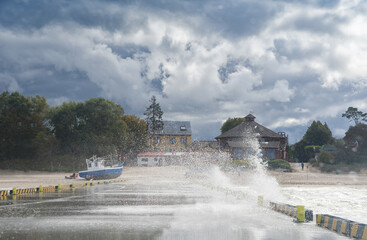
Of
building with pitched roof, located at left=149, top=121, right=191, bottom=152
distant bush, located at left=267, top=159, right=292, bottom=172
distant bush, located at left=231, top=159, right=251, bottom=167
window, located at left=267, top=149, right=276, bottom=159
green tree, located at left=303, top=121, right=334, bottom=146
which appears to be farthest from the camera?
building with pitched roof, located at left=149, top=121, right=191, bottom=152

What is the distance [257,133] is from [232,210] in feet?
228

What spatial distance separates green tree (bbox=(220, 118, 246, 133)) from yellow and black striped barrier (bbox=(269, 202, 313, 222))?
93.1 metres

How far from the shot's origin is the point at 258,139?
87625 millimetres

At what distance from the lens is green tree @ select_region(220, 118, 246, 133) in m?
115

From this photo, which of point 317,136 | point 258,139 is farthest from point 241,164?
point 317,136

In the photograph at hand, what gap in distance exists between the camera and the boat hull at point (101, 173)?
57469 millimetres

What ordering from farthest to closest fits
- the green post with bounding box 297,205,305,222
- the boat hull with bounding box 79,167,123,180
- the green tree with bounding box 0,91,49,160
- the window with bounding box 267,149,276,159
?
the window with bounding box 267,149,276,159, the green tree with bounding box 0,91,49,160, the boat hull with bounding box 79,167,123,180, the green post with bounding box 297,205,305,222

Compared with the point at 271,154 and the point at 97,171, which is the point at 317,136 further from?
the point at 97,171

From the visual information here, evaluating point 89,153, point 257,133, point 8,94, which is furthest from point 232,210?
point 257,133

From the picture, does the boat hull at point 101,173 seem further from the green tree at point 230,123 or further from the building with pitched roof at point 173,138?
the green tree at point 230,123

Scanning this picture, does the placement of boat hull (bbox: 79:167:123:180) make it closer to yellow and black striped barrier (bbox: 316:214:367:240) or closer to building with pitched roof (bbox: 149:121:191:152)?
building with pitched roof (bbox: 149:121:191:152)

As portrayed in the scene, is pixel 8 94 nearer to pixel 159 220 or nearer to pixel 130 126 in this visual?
pixel 130 126

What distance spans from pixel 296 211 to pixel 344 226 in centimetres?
415

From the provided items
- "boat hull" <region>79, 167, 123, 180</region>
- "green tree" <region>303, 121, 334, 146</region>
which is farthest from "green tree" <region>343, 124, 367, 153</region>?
"boat hull" <region>79, 167, 123, 180</region>
